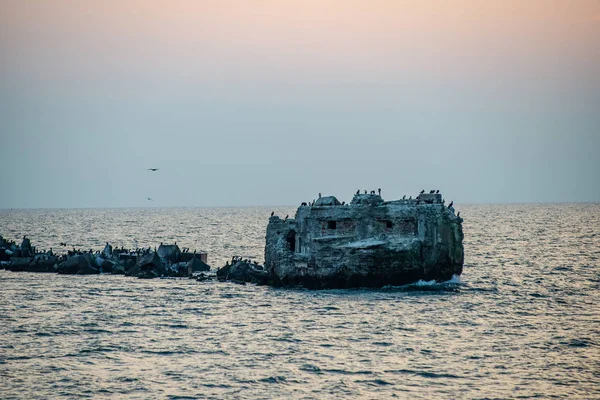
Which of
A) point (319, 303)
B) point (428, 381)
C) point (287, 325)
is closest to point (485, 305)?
point (319, 303)

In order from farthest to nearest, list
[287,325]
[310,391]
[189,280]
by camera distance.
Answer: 1. [189,280]
2. [287,325]
3. [310,391]

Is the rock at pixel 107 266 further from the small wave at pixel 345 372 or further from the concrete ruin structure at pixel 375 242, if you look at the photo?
the small wave at pixel 345 372

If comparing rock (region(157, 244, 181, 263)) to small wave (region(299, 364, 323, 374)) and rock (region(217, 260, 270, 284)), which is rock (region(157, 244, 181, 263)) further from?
small wave (region(299, 364, 323, 374))

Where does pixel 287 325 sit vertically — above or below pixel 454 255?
below

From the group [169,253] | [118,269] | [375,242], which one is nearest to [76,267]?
[118,269]

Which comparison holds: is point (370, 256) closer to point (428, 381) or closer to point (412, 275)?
point (412, 275)

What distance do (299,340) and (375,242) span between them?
1427 cm

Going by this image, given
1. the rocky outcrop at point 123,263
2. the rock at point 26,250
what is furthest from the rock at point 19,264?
the rock at point 26,250

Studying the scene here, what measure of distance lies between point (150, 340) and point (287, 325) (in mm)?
7908

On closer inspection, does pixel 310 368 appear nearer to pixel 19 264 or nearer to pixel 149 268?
pixel 149 268

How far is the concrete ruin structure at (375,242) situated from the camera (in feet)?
174

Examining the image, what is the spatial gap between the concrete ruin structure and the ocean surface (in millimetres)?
1385

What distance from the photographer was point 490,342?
39562mm

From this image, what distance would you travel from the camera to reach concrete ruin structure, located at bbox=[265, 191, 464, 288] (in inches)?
2092
